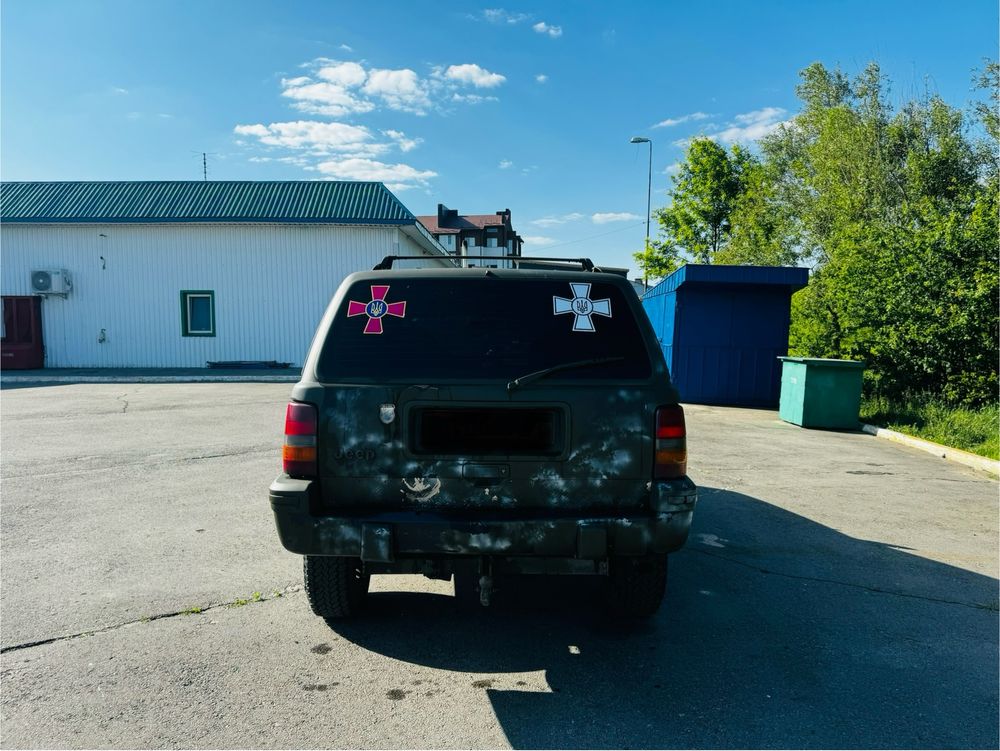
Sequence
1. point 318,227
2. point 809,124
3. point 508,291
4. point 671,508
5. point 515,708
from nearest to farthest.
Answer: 1. point 515,708
2. point 671,508
3. point 508,291
4. point 318,227
5. point 809,124

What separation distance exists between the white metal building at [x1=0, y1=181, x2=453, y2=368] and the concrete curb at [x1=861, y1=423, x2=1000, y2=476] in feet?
45.6

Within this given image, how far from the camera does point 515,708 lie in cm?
280

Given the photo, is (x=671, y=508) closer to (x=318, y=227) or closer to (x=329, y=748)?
(x=329, y=748)

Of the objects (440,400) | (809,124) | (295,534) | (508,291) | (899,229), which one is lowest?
(295,534)

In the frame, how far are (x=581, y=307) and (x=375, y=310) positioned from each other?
1015 mm

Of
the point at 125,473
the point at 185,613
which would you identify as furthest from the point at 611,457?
the point at 125,473

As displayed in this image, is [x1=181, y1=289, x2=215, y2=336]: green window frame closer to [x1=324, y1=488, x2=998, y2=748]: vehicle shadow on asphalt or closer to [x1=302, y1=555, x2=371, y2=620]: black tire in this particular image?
[x1=324, y1=488, x2=998, y2=748]: vehicle shadow on asphalt

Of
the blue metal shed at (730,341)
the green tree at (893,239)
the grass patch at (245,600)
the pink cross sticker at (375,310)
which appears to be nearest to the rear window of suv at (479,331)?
the pink cross sticker at (375,310)

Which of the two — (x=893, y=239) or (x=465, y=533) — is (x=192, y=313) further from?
(x=465, y=533)

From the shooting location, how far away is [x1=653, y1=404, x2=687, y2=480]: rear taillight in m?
3.06

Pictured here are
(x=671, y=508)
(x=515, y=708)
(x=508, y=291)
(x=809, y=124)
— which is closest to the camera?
(x=515, y=708)

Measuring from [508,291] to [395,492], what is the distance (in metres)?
1.12

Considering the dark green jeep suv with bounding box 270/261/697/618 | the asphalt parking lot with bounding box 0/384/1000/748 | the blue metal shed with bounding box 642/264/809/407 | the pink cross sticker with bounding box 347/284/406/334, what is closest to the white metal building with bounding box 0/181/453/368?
the blue metal shed with bounding box 642/264/809/407

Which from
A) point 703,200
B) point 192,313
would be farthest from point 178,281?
point 703,200
